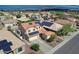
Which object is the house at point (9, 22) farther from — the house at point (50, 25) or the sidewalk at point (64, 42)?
the sidewalk at point (64, 42)

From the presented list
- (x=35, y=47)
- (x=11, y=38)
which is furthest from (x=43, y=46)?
(x=11, y=38)

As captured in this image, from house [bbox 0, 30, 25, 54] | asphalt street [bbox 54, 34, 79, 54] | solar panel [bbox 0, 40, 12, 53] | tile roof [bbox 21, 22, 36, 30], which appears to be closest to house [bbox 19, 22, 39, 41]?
tile roof [bbox 21, 22, 36, 30]

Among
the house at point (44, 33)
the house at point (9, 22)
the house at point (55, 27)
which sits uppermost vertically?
the house at point (9, 22)

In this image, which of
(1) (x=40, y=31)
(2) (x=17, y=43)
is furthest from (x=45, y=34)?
(2) (x=17, y=43)

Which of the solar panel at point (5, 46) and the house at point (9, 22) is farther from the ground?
the house at point (9, 22)

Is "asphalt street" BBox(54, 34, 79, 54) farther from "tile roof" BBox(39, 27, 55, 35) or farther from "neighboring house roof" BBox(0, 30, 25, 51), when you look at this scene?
"neighboring house roof" BBox(0, 30, 25, 51)

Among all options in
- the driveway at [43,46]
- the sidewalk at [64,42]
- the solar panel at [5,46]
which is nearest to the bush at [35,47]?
the driveway at [43,46]
